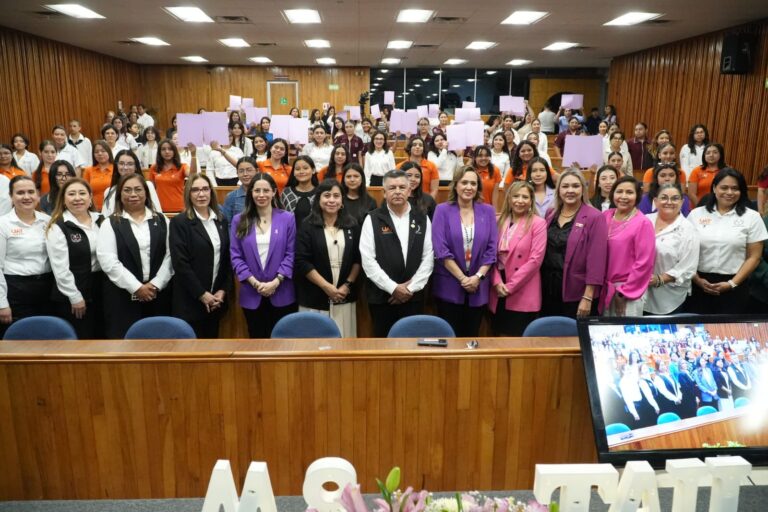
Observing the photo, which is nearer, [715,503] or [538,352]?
[715,503]

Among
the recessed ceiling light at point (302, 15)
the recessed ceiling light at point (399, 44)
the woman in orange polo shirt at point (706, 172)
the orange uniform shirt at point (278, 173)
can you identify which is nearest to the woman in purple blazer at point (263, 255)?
the orange uniform shirt at point (278, 173)

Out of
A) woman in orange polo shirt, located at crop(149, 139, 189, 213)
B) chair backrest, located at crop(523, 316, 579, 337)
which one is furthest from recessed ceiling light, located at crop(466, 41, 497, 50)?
chair backrest, located at crop(523, 316, 579, 337)

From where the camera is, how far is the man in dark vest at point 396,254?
3602 mm

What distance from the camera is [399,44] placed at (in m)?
11.9

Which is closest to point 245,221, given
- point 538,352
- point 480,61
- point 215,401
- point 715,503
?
point 215,401

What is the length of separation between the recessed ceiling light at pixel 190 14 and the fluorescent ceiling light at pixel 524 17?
175 inches

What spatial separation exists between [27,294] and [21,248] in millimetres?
270

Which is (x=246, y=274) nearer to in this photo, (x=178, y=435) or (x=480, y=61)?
(x=178, y=435)

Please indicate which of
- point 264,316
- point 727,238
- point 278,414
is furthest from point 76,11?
point 727,238

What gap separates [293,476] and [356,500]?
109 cm

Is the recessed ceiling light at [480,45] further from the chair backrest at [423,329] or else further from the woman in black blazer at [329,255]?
the chair backrest at [423,329]

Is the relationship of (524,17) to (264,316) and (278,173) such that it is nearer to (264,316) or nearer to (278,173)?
(278,173)

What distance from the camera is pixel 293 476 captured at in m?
2.29

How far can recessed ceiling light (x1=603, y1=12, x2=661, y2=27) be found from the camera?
8.49 meters
